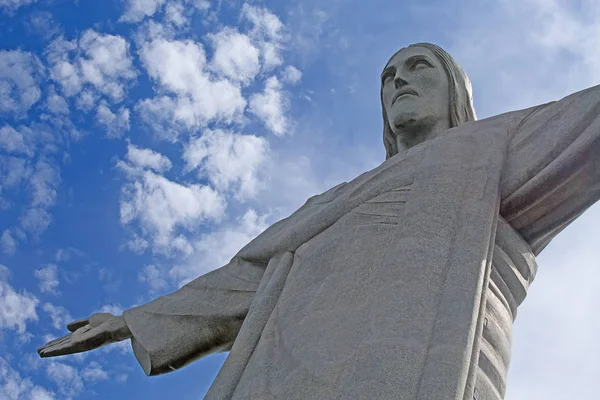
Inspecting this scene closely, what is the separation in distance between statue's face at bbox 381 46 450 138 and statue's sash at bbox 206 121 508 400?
38.7 inches

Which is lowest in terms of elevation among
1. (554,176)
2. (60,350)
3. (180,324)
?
(60,350)

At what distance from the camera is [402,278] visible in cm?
579

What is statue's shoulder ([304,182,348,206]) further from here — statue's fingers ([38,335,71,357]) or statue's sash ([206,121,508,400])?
statue's fingers ([38,335,71,357])

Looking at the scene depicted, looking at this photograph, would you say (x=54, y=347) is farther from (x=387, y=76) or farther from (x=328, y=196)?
(x=387, y=76)

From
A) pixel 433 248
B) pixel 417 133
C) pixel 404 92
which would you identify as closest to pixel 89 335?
pixel 433 248

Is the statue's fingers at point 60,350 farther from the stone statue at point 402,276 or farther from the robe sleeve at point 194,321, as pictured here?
the robe sleeve at point 194,321

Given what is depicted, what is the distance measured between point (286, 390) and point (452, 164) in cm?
235

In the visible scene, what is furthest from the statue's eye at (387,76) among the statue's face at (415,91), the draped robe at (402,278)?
the draped robe at (402,278)

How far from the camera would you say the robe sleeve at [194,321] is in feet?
25.1

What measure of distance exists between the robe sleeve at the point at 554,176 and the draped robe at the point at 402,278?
0.01 metres

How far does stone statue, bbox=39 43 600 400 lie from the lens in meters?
5.35

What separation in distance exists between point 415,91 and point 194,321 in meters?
3.29

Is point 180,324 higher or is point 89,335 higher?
point 180,324

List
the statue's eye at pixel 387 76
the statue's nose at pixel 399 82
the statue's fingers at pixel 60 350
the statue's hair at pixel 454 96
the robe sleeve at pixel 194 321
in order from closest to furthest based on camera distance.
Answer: the robe sleeve at pixel 194 321 → the statue's fingers at pixel 60 350 → the statue's hair at pixel 454 96 → the statue's nose at pixel 399 82 → the statue's eye at pixel 387 76
